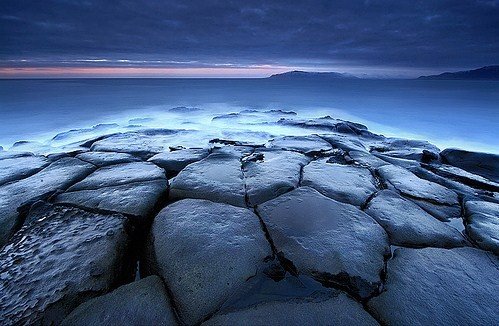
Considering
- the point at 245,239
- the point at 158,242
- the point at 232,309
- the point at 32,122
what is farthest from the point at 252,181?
the point at 32,122

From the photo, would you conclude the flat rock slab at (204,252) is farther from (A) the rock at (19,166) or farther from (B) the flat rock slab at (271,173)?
(A) the rock at (19,166)

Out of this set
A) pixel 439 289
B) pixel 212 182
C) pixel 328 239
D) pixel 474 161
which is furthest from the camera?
pixel 474 161

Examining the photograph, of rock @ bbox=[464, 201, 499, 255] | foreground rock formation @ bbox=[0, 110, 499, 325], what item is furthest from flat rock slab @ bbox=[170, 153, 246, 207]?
rock @ bbox=[464, 201, 499, 255]

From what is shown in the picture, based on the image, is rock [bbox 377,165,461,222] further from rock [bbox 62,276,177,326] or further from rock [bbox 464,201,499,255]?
rock [bbox 62,276,177,326]

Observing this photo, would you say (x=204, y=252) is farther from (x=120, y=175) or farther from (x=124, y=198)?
(x=120, y=175)

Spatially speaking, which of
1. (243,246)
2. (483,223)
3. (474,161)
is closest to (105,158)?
(243,246)

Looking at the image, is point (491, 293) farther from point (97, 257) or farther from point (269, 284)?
point (97, 257)
